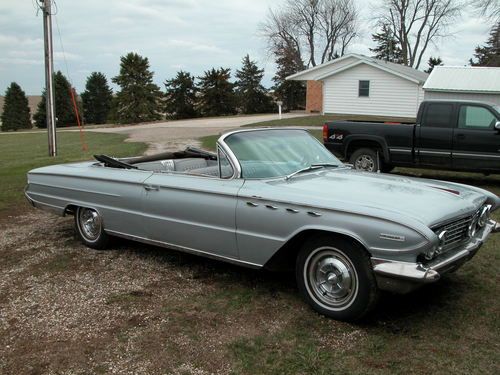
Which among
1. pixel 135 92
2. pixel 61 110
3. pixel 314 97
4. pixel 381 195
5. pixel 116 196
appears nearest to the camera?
pixel 381 195

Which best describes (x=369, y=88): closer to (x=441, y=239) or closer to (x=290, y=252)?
(x=290, y=252)

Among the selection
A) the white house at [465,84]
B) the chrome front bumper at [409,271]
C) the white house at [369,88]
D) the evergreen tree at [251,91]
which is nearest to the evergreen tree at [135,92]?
the evergreen tree at [251,91]

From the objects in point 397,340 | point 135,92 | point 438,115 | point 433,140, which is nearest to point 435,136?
point 433,140

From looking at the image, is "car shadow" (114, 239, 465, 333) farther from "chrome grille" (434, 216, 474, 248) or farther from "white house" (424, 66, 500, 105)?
"white house" (424, 66, 500, 105)

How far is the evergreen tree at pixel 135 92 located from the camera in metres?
43.1

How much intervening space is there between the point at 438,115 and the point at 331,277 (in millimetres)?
7131

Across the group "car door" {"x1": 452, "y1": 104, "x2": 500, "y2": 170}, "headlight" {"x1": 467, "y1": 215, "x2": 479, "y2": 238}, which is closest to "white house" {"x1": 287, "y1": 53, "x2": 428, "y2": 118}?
"car door" {"x1": 452, "y1": 104, "x2": 500, "y2": 170}

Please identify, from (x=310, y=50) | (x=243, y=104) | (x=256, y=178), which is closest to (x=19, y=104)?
(x=243, y=104)

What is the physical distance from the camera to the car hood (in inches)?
141

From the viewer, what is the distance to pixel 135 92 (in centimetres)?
4331

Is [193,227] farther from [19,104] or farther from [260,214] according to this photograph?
[19,104]

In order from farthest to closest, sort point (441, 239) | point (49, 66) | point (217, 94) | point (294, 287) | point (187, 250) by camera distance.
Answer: point (217, 94)
point (49, 66)
point (187, 250)
point (294, 287)
point (441, 239)

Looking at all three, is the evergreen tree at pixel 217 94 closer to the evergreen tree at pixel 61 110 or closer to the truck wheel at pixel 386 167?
the evergreen tree at pixel 61 110

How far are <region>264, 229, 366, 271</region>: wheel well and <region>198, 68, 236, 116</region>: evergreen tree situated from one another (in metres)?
44.1
